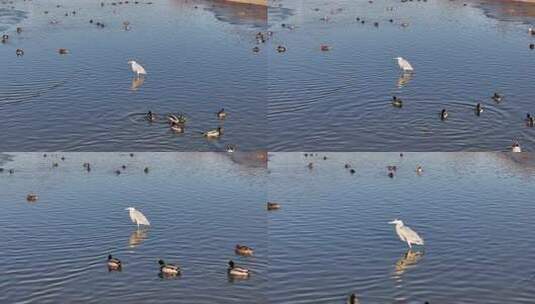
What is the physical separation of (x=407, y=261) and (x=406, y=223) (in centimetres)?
412

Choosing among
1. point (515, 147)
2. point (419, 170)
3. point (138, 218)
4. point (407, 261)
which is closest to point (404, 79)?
point (419, 170)

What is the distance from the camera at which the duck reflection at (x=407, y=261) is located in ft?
89.8

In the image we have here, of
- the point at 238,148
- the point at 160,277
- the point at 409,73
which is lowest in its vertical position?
the point at 160,277

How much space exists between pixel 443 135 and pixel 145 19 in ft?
97.2

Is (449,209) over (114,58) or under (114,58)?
under

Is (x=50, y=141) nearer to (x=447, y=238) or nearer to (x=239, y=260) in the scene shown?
(x=239, y=260)

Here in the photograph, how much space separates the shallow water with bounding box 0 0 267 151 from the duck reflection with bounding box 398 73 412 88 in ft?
17.6

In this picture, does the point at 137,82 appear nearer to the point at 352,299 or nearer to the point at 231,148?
the point at 231,148

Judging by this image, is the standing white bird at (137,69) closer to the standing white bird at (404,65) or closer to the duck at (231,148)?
the duck at (231,148)

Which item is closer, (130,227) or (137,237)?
(137,237)

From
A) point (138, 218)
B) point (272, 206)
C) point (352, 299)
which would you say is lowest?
point (352, 299)

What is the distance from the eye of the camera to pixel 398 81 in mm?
41500

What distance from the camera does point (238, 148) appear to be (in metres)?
35.9

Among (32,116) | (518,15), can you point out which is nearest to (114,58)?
(32,116)
